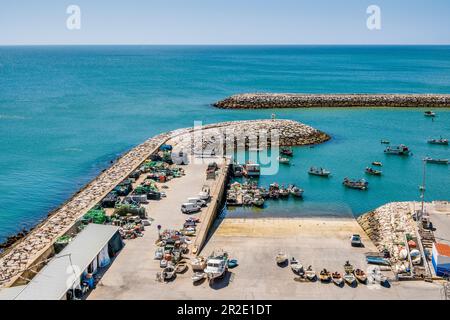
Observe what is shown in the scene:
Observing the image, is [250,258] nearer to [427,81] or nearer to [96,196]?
[96,196]

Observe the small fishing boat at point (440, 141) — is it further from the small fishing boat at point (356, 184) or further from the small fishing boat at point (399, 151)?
the small fishing boat at point (356, 184)

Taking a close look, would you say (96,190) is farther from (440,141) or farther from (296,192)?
(440,141)

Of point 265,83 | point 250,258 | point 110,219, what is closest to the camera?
point 250,258

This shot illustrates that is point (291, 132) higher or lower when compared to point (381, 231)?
higher

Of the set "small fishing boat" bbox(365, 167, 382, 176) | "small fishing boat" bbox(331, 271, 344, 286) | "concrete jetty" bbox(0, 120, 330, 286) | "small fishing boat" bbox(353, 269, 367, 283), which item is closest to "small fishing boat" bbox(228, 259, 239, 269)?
"small fishing boat" bbox(331, 271, 344, 286)

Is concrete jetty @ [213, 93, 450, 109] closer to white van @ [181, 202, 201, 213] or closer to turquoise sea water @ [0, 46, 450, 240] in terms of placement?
turquoise sea water @ [0, 46, 450, 240]

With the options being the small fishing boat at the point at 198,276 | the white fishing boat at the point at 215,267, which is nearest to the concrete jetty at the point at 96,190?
the small fishing boat at the point at 198,276
